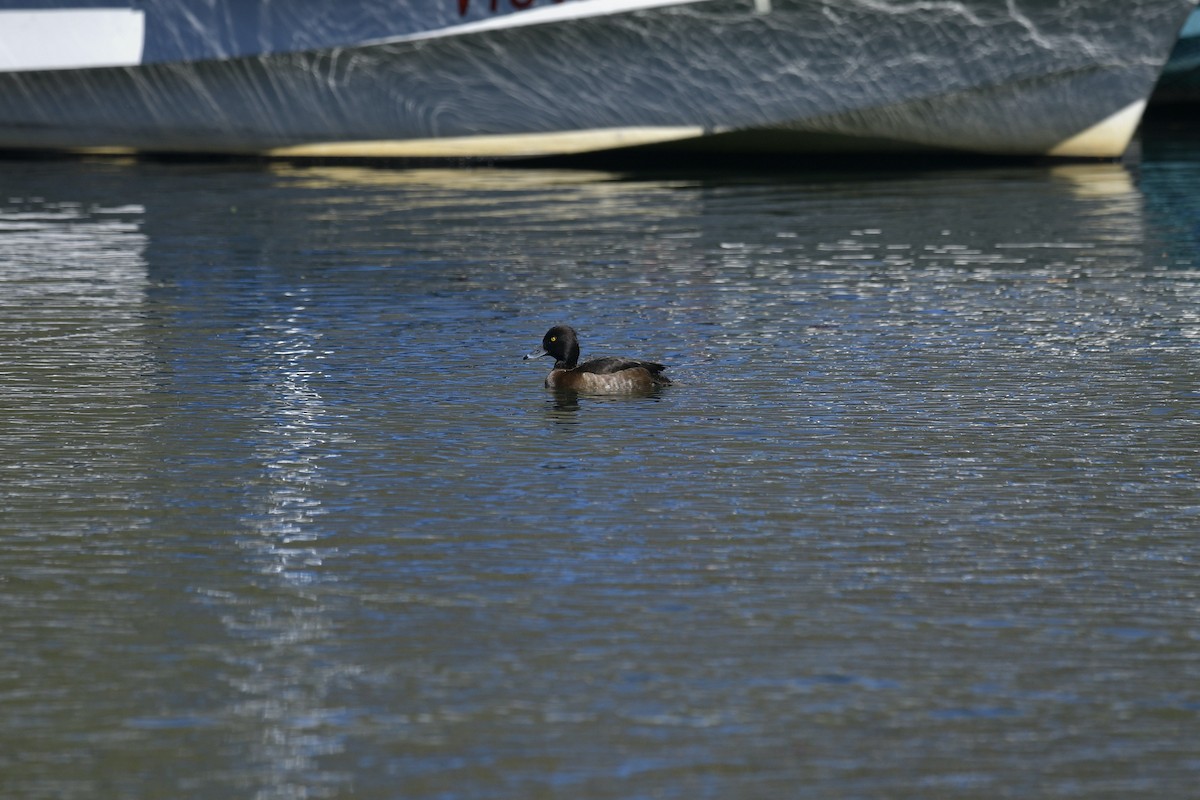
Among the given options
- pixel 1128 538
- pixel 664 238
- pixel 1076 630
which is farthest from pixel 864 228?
pixel 1076 630

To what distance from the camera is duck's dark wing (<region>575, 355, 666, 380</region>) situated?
13.9m

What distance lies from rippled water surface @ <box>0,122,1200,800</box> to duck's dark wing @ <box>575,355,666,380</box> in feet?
0.81

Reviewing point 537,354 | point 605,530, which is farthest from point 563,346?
point 605,530

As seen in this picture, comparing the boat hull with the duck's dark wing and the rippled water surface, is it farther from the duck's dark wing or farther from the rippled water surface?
the duck's dark wing

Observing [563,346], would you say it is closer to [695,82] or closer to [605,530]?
[605,530]

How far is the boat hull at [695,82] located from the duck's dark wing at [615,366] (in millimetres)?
15859

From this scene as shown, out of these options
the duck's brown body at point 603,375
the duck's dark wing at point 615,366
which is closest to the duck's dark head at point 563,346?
the duck's brown body at point 603,375

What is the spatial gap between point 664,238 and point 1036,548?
13444 mm

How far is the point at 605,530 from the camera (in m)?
10.4

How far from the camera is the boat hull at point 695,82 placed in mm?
29172

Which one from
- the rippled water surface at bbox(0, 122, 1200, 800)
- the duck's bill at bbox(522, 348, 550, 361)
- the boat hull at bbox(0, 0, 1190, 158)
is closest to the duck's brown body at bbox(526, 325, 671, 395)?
the rippled water surface at bbox(0, 122, 1200, 800)

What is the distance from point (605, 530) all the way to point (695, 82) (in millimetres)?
20554

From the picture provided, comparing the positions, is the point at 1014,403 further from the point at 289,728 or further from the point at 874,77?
the point at 874,77

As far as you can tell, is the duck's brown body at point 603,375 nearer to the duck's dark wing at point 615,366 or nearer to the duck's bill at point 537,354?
the duck's dark wing at point 615,366
